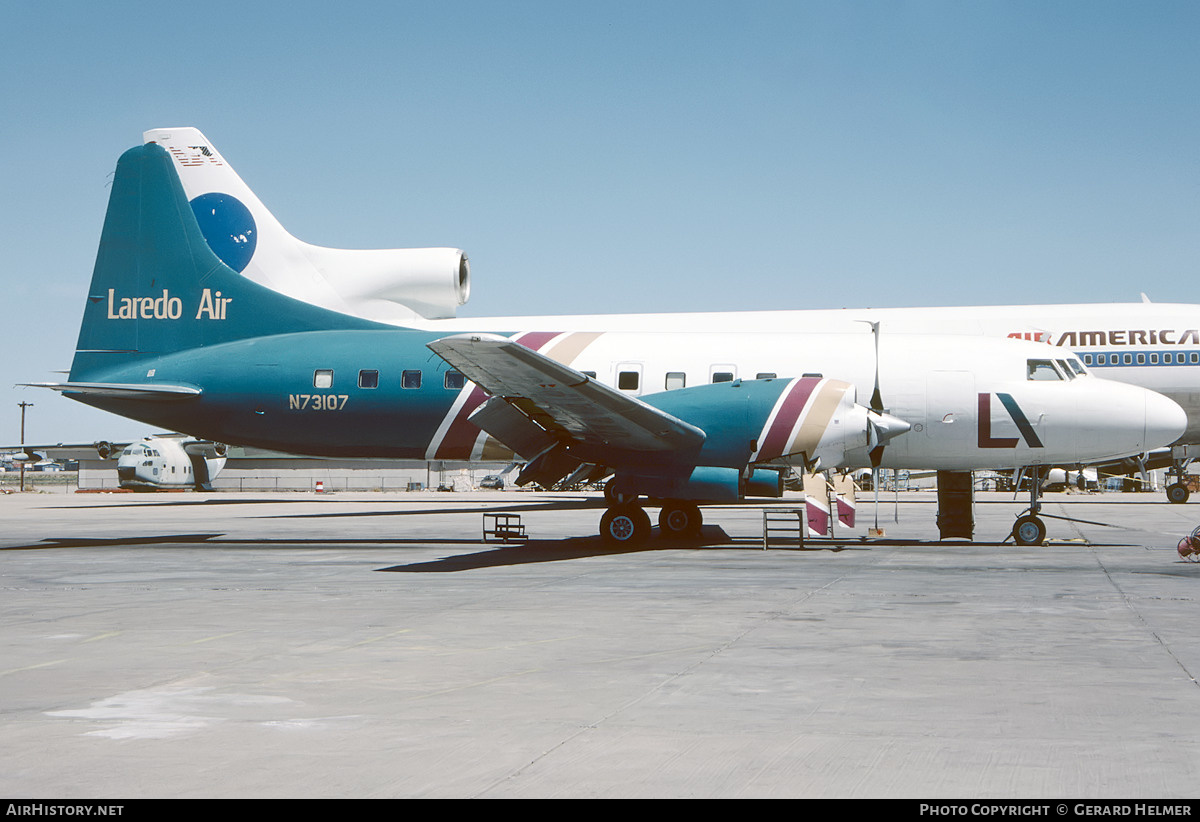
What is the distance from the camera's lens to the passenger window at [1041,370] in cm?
2084

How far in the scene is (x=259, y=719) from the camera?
248 inches

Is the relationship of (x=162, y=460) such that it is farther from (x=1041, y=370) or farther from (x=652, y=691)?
(x=652, y=691)

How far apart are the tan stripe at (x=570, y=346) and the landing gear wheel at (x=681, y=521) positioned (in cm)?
384

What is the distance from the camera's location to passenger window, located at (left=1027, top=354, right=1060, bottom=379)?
2084 centimetres

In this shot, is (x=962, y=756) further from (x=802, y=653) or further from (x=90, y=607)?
(x=90, y=607)

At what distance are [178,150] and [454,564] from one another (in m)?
21.8

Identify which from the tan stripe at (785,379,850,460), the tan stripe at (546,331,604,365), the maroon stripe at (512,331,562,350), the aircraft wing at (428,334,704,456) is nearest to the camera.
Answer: the aircraft wing at (428,334,704,456)

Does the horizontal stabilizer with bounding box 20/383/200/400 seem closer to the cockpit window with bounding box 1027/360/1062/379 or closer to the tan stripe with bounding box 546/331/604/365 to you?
the tan stripe with bounding box 546/331/604/365

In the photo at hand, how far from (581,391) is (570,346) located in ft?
16.6

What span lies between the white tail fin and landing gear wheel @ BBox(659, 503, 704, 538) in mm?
10929

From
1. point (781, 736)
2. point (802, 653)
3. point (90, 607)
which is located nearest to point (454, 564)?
point (90, 607)

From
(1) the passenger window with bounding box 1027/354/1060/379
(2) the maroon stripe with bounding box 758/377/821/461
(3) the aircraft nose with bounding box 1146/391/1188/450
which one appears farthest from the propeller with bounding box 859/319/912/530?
(3) the aircraft nose with bounding box 1146/391/1188/450

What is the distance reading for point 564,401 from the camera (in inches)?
720

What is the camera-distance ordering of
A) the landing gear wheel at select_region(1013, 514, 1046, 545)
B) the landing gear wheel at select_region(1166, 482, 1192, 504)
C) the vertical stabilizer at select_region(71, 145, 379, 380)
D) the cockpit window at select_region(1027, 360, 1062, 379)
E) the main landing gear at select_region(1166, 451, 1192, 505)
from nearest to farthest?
the landing gear wheel at select_region(1013, 514, 1046, 545) < the cockpit window at select_region(1027, 360, 1062, 379) < the vertical stabilizer at select_region(71, 145, 379, 380) < the main landing gear at select_region(1166, 451, 1192, 505) < the landing gear wheel at select_region(1166, 482, 1192, 504)
